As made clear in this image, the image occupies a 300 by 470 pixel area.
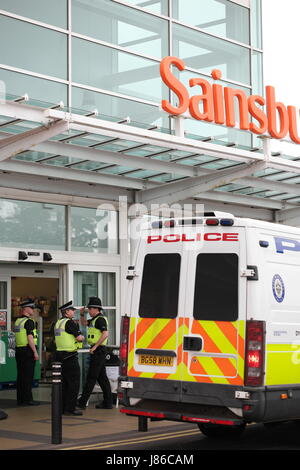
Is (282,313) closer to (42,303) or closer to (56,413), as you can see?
(56,413)

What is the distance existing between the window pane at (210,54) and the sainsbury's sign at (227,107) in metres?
2.31

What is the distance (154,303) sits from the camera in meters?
8.97

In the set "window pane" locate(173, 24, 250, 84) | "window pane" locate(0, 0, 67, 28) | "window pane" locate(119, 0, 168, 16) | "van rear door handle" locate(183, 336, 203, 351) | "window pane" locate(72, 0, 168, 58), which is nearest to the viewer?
"van rear door handle" locate(183, 336, 203, 351)

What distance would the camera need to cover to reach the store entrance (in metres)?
18.6

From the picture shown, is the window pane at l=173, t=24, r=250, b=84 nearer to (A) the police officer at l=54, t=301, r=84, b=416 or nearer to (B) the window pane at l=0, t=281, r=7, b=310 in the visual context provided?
(B) the window pane at l=0, t=281, r=7, b=310

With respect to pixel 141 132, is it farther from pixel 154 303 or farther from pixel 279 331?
pixel 279 331

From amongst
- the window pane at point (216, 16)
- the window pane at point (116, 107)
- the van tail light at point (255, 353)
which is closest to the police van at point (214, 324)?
the van tail light at point (255, 353)

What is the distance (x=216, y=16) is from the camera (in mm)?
17281

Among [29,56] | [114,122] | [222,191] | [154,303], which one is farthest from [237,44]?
[154,303]

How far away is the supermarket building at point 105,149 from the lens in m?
13.0

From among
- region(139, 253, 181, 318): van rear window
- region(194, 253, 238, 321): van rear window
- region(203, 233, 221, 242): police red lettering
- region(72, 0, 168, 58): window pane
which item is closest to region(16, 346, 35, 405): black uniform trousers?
region(139, 253, 181, 318): van rear window

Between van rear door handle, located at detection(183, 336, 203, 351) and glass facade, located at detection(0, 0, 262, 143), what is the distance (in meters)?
6.09

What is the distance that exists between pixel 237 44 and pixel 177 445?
10.4 metres

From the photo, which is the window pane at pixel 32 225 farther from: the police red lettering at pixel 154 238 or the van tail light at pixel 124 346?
the police red lettering at pixel 154 238
